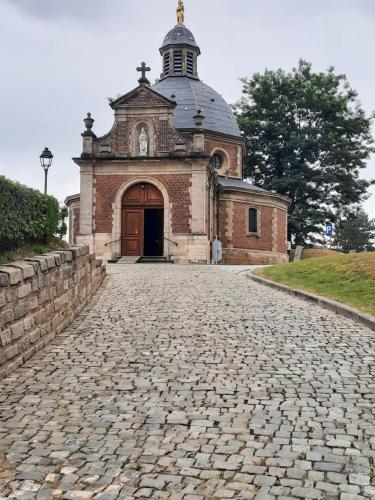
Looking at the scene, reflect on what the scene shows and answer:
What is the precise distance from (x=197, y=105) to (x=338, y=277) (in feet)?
83.2

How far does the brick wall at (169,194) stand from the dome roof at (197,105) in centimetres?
973

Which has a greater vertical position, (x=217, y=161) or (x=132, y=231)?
(x=217, y=161)

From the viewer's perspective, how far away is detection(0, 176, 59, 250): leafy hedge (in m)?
11.3

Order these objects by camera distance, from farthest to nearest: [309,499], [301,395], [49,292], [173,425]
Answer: [49,292] < [301,395] < [173,425] < [309,499]

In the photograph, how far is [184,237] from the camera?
26359 mm

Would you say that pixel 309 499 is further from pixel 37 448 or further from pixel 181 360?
pixel 181 360

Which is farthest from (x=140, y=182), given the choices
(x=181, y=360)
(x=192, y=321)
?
(x=181, y=360)

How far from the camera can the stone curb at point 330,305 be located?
9785 millimetres

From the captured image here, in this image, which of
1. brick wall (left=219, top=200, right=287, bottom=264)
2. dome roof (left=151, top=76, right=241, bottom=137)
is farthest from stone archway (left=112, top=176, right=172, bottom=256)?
dome roof (left=151, top=76, right=241, bottom=137)

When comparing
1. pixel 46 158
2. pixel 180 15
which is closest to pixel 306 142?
pixel 180 15

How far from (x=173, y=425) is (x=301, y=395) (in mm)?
1589

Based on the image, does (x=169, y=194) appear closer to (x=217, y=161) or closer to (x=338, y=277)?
(x=217, y=161)

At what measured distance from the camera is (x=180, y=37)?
43.0 metres

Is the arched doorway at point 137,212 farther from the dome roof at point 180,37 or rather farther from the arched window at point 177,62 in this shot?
the dome roof at point 180,37
